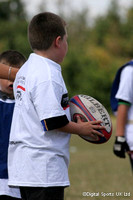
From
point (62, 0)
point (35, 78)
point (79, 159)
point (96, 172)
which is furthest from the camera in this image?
point (62, 0)

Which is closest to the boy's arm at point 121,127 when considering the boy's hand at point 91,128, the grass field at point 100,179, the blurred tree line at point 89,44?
the boy's hand at point 91,128

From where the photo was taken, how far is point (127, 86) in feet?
13.2

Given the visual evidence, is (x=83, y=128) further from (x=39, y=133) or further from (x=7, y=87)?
(x=7, y=87)

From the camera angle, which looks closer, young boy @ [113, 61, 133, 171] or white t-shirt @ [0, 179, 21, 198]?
white t-shirt @ [0, 179, 21, 198]

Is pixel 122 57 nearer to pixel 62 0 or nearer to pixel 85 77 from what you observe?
pixel 85 77

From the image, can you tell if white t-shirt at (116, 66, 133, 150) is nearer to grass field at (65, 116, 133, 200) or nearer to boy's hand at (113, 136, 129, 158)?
boy's hand at (113, 136, 129, 158)

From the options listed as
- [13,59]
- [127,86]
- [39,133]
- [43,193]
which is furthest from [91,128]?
[13,59]

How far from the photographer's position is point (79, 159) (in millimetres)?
11227

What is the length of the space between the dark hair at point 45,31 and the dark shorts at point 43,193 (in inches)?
38.1

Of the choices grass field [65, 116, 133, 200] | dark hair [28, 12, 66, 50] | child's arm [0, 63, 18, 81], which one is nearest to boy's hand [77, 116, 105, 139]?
dark hair [28, 12, 66, 50]

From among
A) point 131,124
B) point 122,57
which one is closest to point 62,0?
point 122,57

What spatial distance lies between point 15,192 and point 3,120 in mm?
608

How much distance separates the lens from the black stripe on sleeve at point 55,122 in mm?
2900

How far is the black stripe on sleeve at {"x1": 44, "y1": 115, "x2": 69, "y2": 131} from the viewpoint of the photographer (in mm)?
2900
